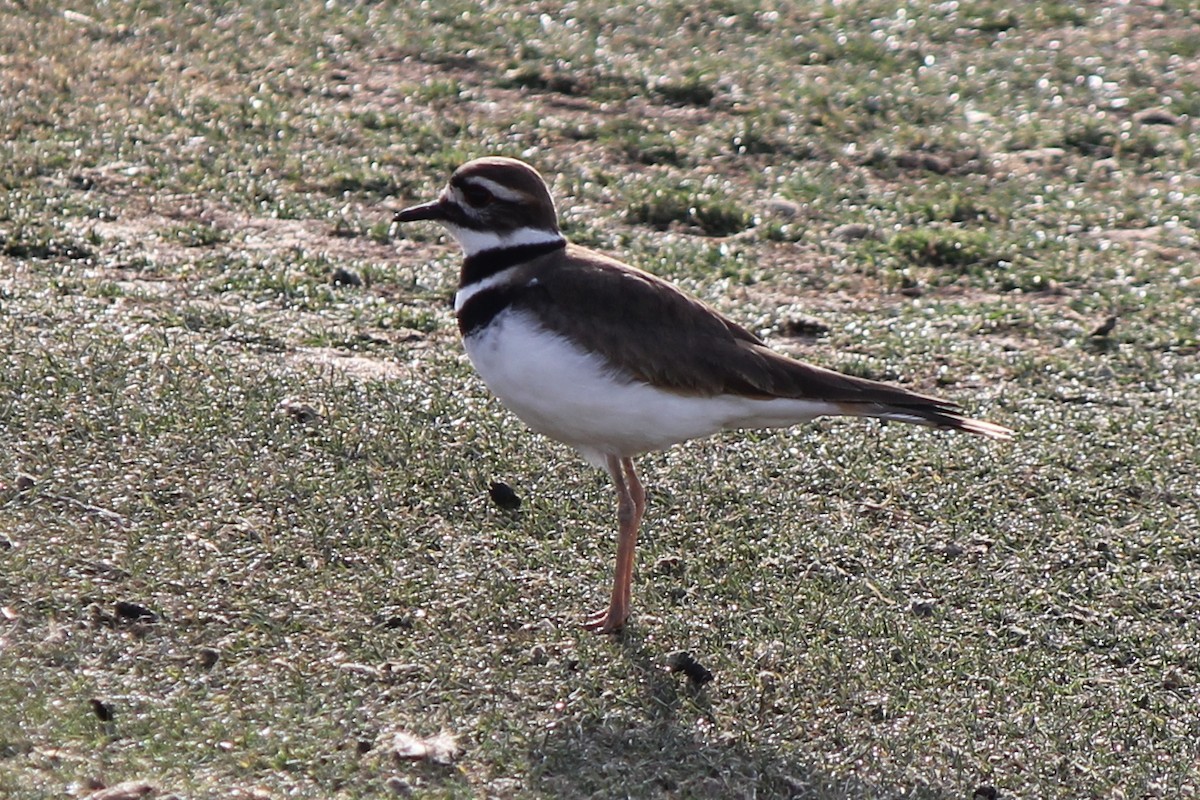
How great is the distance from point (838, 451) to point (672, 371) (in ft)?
4.40

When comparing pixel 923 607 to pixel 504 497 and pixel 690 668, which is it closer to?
pixel 690 668

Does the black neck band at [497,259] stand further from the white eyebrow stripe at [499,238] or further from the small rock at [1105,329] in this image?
the small rock at [1105,329]

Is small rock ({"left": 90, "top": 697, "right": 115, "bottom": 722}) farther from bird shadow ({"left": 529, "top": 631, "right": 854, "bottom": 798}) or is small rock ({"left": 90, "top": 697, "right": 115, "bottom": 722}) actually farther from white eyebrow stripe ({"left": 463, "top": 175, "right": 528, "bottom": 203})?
Answer: white eyebrow stripe ({"left": 463, "top": 175, "right": 528, "bottom": 203})

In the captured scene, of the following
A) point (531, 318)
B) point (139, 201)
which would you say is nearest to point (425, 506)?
point (531, 318)

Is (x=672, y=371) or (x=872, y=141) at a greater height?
(x=672, y=371)

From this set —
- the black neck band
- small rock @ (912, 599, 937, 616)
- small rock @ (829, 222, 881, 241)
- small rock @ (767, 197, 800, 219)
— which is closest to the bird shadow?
small rock @ (912, 599, 937, 616)

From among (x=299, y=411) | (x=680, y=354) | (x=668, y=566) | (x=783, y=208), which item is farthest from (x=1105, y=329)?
(x=299, y=411)

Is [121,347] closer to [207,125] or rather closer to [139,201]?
[139,201]

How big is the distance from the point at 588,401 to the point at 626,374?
14 centimetres

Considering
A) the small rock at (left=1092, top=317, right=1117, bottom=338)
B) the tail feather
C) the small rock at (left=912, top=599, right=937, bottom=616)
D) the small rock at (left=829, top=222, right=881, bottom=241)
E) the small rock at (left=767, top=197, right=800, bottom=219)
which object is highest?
the tail feather

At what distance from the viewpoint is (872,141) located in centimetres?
827

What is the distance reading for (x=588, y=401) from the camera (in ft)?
14.4

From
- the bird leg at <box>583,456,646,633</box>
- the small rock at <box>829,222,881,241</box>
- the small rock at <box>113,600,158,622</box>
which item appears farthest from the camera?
the small rock at <box>829,222,881,241</box>

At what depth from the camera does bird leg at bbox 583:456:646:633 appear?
451 centimetres
